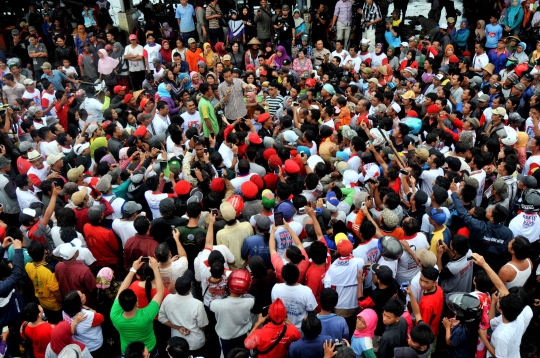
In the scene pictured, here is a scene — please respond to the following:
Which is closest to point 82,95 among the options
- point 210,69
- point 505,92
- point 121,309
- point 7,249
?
point 210,69

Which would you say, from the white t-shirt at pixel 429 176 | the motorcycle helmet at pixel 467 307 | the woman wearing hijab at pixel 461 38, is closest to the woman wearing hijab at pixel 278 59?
the woman wearing hijab at pixel 461 38

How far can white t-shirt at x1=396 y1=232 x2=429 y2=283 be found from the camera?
495 cm

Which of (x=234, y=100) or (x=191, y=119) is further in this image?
(x=234, y=100)

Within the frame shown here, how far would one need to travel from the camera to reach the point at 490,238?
5207mm

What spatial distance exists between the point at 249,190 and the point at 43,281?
2317 mm

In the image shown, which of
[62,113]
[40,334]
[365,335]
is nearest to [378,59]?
[62,113]

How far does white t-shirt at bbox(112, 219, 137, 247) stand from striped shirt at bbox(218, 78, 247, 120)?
374 centimetres

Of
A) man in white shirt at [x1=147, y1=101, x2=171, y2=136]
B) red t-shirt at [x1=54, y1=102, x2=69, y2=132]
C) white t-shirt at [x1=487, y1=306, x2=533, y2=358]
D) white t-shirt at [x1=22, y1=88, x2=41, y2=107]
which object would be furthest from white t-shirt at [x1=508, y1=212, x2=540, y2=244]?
white t-shirt at [x1=22, y1=88, x2=41, y2=107]

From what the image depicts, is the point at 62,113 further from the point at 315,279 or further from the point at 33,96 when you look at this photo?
the point at 315,279

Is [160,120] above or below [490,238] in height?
above

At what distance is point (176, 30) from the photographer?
14.5m

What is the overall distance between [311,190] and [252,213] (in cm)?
77

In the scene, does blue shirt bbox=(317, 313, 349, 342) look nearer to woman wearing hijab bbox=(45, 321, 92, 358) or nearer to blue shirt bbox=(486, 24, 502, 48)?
woman wearing hijab bbox=(45, 321, 92, 358)

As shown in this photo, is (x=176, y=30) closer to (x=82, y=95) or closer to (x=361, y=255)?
(x=82, y=95)
